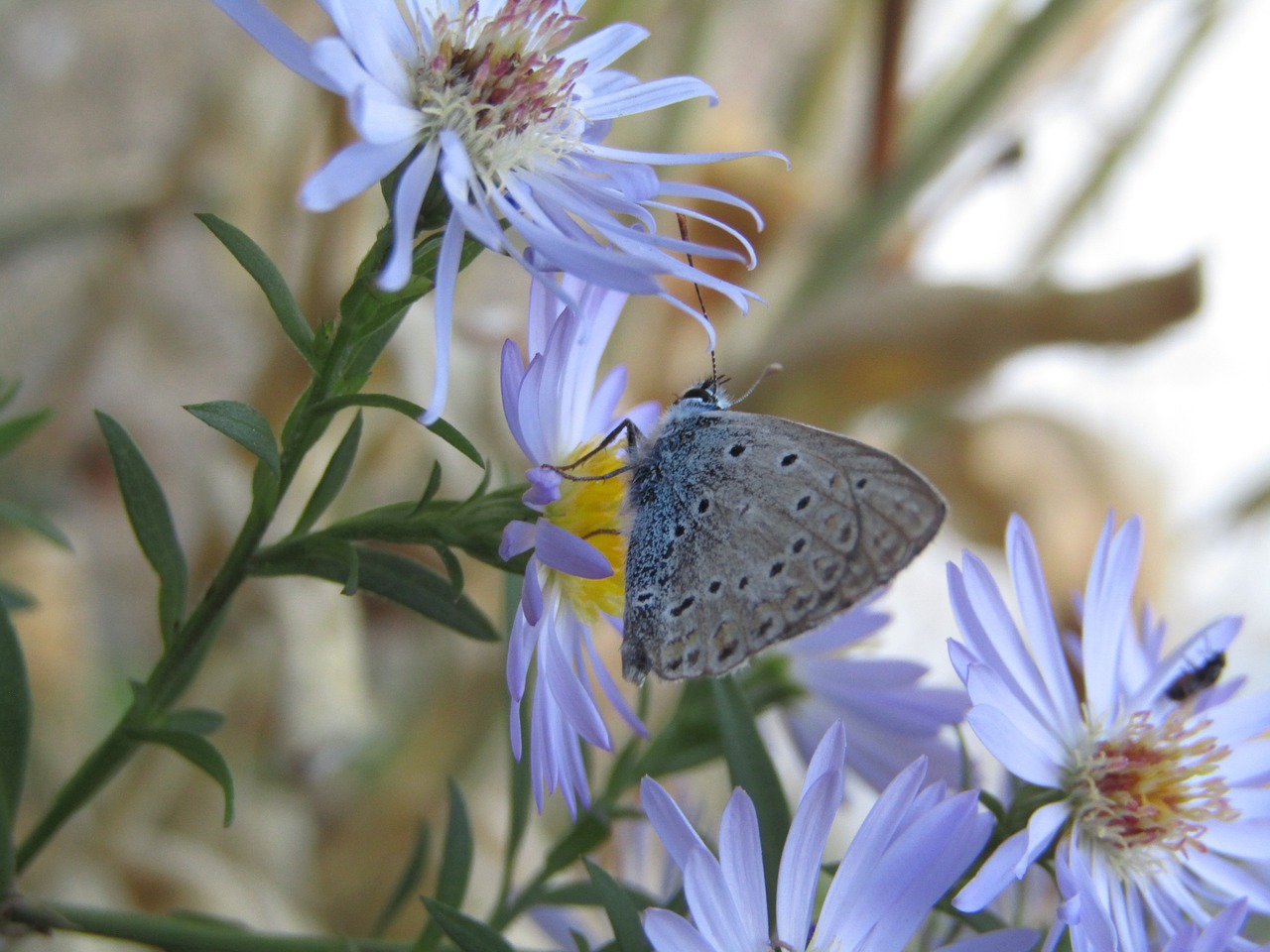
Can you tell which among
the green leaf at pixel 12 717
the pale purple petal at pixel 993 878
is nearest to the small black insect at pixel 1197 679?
the pale purple petal at pixel 993 878

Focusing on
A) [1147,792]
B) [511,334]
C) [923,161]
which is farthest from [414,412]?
[923,161]

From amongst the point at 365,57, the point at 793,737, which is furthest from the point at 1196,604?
the point at 365,57

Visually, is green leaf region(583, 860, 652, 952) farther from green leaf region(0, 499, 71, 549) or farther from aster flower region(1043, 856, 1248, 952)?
green leaf region(0, 499, 71, 549)

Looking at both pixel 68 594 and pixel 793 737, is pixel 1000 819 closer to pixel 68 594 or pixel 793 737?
pixel 793 737

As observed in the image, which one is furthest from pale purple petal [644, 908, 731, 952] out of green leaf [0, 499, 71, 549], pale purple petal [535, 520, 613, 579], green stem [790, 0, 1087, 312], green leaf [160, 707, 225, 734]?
green stem [790, 0, 1087, 312]

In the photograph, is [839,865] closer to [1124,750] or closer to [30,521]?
[1124,750]

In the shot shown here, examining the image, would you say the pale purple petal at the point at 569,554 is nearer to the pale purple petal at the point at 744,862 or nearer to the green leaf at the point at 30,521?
the pale purple petal at the point at 744,862
